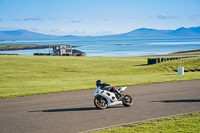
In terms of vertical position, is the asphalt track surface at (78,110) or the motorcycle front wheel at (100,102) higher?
the motorcycle front wheel at (100,102)

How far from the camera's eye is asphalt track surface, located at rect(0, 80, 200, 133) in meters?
9.69

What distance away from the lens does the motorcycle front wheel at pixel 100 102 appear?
12.0m

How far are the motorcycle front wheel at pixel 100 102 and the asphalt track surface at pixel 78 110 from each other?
0.24 meters

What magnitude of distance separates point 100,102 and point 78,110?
3.64ft

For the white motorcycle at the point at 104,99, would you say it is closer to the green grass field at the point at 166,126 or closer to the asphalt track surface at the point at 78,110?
the asphalt track surface at the point at 78,110

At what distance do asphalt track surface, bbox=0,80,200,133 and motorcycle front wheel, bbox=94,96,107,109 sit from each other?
0.24 m

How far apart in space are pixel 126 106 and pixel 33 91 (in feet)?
25.8

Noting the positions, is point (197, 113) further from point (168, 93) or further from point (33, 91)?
point (33, 91)

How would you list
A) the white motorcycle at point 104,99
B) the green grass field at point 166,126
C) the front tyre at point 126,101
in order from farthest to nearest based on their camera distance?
1. the front tyre at point 126,101
2. the white motorcycle at point 104,99
3. the green grass field at point 166,126

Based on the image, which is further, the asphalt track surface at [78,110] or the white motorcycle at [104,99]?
the white motorcycle at [104,99]

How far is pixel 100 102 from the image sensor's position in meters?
12.1

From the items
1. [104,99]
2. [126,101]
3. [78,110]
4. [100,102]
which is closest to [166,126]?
[126,101]

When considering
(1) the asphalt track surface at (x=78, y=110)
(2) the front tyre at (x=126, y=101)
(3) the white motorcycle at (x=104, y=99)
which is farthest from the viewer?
(2) the front tyre at (x=126, y=101)

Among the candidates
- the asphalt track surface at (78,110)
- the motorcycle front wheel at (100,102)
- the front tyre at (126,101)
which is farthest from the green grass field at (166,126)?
the motorcycle front wheel at (100,102)
